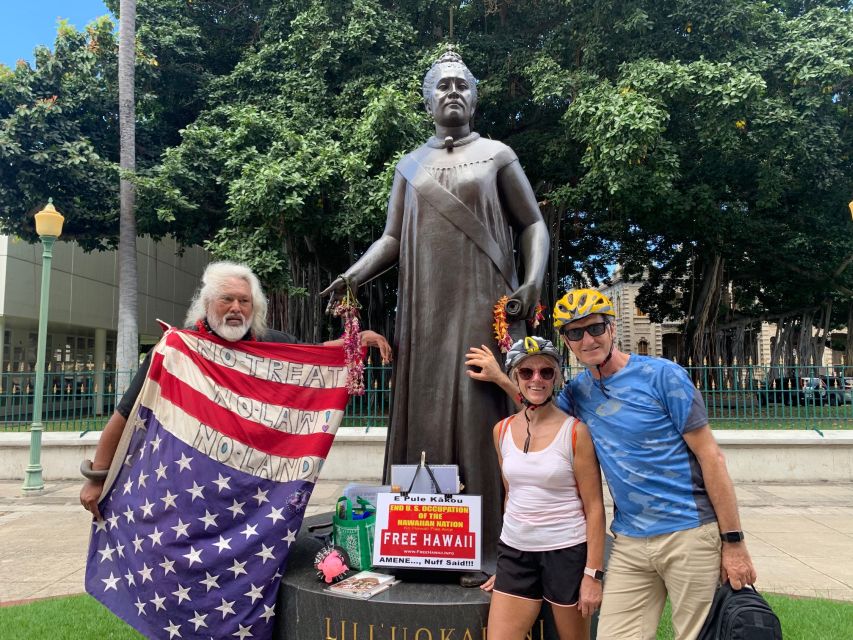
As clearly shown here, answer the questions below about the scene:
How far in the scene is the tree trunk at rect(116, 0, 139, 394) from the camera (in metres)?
12.4

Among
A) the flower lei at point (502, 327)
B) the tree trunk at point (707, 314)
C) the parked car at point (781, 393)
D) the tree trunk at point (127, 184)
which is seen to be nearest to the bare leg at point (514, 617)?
the flower lei at point (502, 327)

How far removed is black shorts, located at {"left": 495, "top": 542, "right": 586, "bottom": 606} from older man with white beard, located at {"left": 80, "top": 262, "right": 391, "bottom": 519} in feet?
4.11

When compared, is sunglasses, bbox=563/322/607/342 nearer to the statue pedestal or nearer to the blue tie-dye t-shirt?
the blue tie-dye t-shirt

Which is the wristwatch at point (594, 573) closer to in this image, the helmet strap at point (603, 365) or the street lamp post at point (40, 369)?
the helmet strap at point (603, 365)

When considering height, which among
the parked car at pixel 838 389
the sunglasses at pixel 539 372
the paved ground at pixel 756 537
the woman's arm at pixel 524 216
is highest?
the woman's arm at pixel 524 216

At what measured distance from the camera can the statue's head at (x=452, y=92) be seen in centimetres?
314

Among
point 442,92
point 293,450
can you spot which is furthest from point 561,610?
point 442,92

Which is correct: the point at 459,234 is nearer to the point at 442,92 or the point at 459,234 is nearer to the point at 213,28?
the point at 442,92

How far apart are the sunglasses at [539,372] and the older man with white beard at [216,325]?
98 centimetres

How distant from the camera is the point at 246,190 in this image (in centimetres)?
1123

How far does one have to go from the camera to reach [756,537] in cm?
654

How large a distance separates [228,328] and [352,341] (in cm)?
61

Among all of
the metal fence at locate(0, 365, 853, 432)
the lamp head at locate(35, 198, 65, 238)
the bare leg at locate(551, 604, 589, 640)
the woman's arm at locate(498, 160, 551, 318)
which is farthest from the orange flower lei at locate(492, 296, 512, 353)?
the lamp head at locate(35, 198, 65, 238)

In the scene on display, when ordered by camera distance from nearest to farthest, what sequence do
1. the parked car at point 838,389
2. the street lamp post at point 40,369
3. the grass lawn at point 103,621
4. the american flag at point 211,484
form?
the american flag at point 211,484 → the grass lawn at point 103,621 → the street lamp post at point 40,369 → the parked car at point 838,389
